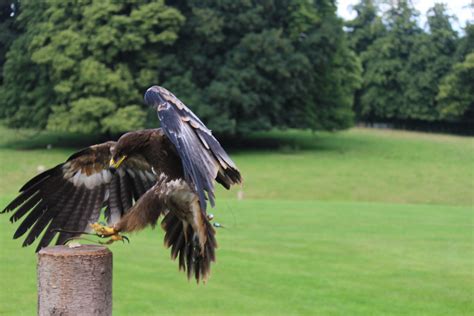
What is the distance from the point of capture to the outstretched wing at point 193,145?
433 cm

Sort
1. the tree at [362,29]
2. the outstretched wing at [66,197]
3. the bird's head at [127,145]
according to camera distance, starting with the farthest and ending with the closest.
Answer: the tree at [362,29]
the outstretched wing at [66,197]
the bird's head at [127,145]

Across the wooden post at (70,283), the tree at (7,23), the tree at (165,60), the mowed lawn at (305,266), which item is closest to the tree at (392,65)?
the tree at (165,60)

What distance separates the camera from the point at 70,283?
3.71 metres

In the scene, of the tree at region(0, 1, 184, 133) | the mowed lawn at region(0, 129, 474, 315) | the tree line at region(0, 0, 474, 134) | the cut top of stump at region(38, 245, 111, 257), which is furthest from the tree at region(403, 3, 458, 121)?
the cut top of stump at region(38, 245, 111, 257)

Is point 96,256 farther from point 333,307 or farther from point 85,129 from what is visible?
point 85,129

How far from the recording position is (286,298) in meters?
9.13

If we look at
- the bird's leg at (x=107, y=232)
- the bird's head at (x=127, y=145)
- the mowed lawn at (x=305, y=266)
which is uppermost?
the bird's head at (x=127, y=145)

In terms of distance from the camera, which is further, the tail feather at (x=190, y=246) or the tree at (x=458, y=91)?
the tree at (x=458, y=91)

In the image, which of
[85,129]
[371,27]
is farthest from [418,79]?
[85,129]

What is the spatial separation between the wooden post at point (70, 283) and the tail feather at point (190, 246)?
1030mm

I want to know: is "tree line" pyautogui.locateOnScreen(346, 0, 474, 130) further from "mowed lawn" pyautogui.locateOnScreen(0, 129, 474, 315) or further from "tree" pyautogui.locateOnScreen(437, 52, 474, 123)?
"mowed lawn" pyautogui.locateOnScreen(0, 129, 474, 315)

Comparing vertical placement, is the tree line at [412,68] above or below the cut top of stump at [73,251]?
above

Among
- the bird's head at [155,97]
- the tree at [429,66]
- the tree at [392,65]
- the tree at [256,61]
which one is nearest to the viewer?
the bird's head at [155,97]

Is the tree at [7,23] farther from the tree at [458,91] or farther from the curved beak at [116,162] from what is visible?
the curved beak at [116,162]
